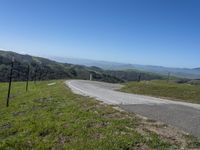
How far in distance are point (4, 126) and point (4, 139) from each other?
254cm

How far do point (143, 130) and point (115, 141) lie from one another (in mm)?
1391

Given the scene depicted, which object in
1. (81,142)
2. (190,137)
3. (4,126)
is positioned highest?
(190,137)

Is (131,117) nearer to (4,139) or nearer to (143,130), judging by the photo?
(143,130)

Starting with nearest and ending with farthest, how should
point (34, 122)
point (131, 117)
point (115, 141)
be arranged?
point (115, 141)
point (131, 117)
point (34, 122)

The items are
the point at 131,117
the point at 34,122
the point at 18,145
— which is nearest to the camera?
the point at 18,145

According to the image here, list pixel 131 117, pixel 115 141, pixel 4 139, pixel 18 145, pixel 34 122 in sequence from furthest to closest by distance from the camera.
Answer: pixel 34 122
pixel 131 117
pixel 4 139
pixel 18 145
pixel 115 141

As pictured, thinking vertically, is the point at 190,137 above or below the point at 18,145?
above

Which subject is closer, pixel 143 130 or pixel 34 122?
pixel 143 130

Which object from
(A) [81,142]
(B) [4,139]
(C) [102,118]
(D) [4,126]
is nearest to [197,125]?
(C) [102,118]

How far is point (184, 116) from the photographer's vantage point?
36.9 ft

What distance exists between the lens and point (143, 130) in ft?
28.7

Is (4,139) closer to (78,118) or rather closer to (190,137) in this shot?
(78,118)

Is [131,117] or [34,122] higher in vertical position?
[131,117]

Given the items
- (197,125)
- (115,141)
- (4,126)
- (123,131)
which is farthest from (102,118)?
(4,126)
